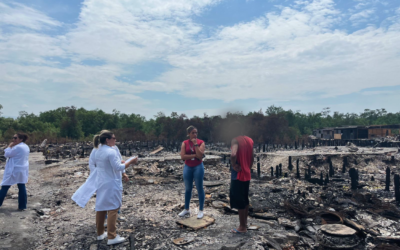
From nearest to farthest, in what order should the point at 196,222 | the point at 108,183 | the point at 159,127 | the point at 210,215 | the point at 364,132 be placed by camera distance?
the point at 108,183 → the point at 196,222 → the point at 210,215 → the point at 364,132 → the point at 159,127

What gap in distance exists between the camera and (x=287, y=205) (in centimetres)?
598

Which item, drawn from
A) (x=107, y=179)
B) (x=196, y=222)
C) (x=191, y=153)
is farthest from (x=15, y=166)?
(x=196, y=222)

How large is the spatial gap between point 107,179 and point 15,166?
282 cm

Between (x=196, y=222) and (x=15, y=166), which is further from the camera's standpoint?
(x=15, y=166)

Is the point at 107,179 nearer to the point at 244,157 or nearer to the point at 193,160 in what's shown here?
the point at 193,160

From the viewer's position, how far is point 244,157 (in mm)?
3959

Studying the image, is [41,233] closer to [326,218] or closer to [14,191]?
[14,191]

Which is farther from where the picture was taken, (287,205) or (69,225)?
(287,205)

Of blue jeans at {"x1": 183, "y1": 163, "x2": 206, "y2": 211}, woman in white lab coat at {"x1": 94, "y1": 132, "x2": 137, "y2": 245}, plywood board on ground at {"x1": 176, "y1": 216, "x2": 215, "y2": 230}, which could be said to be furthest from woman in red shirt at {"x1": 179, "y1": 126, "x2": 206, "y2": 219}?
woman in white lab coat at {"x1": 94, "y1": 132, "x2": 137, "y2": 245}

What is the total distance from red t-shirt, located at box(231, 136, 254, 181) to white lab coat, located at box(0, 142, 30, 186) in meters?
4.24

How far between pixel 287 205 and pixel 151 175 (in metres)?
6.20

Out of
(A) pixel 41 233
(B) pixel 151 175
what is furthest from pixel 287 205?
(B) pixel 151 175

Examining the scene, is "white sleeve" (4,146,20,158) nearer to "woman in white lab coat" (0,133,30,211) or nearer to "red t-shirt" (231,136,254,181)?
"woman in white lab coat" (0,133,30,211)

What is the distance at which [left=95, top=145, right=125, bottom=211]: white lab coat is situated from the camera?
3.52 metres
